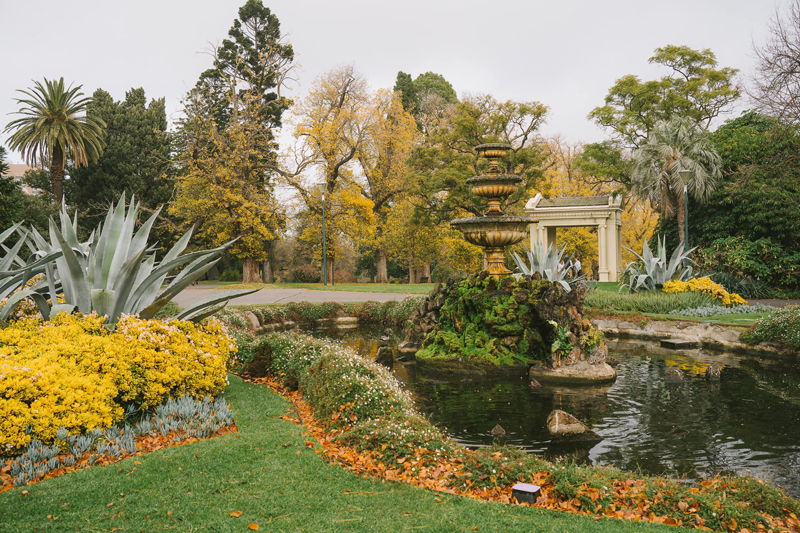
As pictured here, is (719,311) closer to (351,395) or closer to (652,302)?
(652,302)

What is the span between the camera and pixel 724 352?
38.1 feet

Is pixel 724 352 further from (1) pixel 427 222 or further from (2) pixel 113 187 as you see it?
(2) pixel 113 187

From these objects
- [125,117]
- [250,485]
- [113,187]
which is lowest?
[250,485]

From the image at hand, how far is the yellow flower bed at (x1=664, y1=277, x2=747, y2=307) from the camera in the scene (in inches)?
623

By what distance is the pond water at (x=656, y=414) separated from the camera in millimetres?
5617

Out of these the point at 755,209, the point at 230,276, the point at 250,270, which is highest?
the point at 755,209

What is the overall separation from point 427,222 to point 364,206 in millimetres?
3948

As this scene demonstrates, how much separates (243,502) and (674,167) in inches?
959

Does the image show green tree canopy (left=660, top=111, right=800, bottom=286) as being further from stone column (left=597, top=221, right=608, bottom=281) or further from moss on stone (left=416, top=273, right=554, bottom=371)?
moss on stone (left=416, top=273, right=554, bottom=371)

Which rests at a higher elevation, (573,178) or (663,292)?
(573,178)

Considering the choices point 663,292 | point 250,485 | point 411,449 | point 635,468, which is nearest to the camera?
point 250,485

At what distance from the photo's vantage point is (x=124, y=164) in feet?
128

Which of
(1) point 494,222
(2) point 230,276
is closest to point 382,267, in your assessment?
(2) point 230,276

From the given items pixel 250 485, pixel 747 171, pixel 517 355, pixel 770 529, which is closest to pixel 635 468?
pixel 770 529
